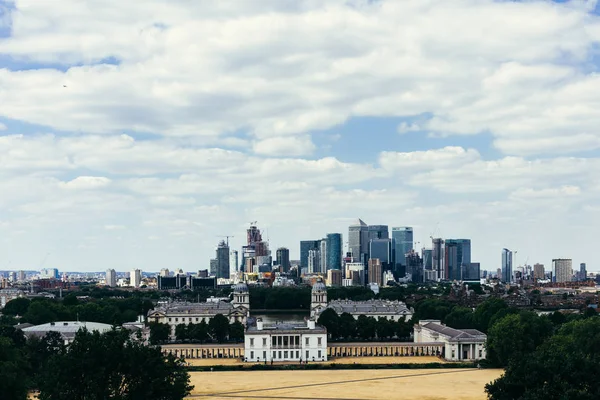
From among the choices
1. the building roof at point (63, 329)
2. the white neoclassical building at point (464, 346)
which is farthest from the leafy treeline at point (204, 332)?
the white neoclassical building at point (464, 346)

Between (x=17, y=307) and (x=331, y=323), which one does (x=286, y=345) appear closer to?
(x=331, y=323)

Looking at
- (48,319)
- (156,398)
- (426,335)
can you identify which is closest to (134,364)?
(156,398)

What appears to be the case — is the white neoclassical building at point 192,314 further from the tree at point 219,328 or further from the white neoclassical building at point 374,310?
the tree at point 219,328

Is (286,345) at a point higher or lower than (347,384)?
higher

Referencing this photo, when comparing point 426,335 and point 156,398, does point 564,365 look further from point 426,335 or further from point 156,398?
point 426,335

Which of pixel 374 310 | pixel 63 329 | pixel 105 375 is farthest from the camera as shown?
pixel 374 310

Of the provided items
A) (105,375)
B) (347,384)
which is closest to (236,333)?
(347,384)

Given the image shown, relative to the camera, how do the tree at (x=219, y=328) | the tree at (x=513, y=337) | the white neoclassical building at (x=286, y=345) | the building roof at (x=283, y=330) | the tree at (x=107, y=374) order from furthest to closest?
the tree at (x=219, y=328), the building roof at (x=283, y=330), the white neoclassical building at (x=286, y=345), the tree at (x=513, y=337), the tree at (x=107, y=374)
